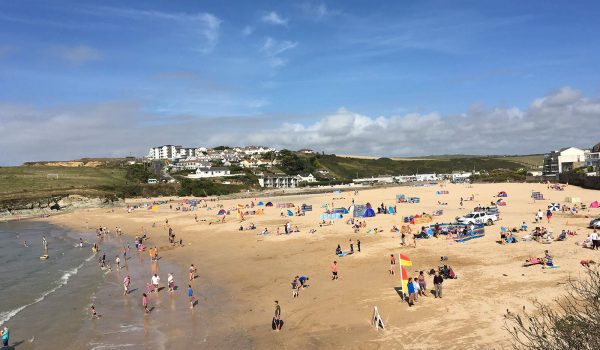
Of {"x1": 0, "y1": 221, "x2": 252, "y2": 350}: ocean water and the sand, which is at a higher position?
the sand

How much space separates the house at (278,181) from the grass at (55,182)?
33.4 meters

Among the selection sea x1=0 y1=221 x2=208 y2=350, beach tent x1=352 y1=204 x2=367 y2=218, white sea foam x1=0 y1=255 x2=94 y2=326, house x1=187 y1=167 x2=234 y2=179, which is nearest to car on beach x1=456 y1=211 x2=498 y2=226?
beach tent x1=352 y1=204 x2=367 y2=218

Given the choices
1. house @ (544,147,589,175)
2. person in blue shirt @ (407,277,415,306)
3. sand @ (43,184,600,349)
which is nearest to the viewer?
sand @ (43,184,600,349)

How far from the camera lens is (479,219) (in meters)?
32.9

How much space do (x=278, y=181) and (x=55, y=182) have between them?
51.7 metres

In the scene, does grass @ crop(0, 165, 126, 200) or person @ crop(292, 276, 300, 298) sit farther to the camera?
grass @ crop(0, 165, 126, 200)

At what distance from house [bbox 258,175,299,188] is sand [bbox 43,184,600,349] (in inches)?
3036

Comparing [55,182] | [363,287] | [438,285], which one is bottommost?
[363,287]

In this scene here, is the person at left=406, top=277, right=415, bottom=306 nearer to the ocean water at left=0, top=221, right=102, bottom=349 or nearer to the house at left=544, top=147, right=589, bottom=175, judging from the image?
the ocean water at left=0, top=221, right=102, bottom=349

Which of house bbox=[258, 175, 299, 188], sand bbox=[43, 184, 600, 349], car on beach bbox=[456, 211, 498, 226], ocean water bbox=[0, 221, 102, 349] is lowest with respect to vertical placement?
ocean water bbox=[0, 221, 102, 349]

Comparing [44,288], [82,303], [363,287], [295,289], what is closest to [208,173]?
→ [44,288]

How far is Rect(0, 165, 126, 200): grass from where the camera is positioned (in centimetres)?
8188

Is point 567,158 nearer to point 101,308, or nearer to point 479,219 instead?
point 479,219

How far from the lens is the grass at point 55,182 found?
269 ft
